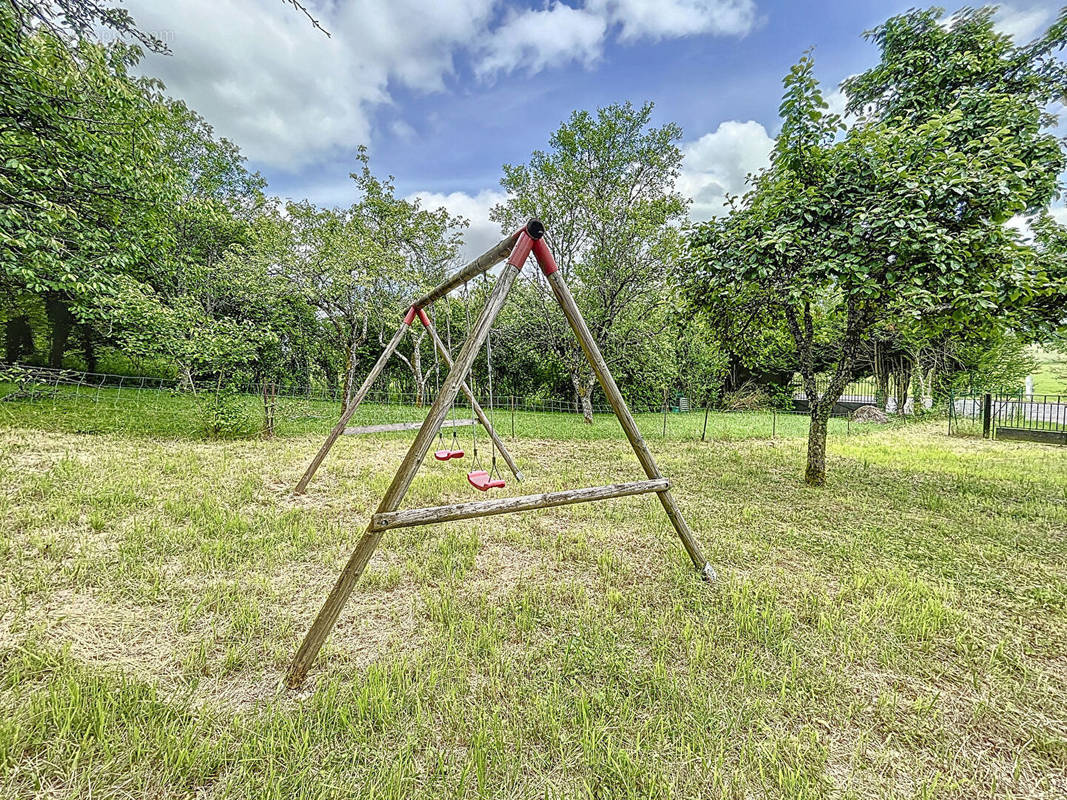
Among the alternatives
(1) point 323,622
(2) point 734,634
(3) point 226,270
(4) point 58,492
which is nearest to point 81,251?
(3) point 226,270

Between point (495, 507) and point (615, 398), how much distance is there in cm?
108

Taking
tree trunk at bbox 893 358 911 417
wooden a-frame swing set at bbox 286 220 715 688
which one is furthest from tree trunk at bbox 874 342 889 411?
wooden a-frame swing set at bbox 286 220 715 688

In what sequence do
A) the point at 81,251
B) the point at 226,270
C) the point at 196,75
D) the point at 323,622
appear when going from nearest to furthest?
1. the point at 323,622
2. the point at 196,75
3. the point at 81,251
4. the point at 226,270

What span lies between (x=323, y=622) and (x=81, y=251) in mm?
9054

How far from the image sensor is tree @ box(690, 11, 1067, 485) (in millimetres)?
3844

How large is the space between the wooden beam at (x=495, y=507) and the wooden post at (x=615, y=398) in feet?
0.51

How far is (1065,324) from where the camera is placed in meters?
4.42

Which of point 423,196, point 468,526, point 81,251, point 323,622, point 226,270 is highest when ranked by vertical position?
point 423,196

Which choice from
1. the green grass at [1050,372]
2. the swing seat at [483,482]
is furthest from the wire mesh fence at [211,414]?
the green grass at [1050,372]

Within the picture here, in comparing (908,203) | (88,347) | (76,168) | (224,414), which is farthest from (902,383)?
(88,347)

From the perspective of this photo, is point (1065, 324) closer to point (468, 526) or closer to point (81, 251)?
point (468, 526)

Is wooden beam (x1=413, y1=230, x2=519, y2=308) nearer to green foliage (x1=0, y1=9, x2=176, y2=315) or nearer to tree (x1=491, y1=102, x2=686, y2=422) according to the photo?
green foliage (x1=0, y1=9, x2=176, y2=315)

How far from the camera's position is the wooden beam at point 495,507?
204 centimetres

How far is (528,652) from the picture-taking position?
219 centimetres
